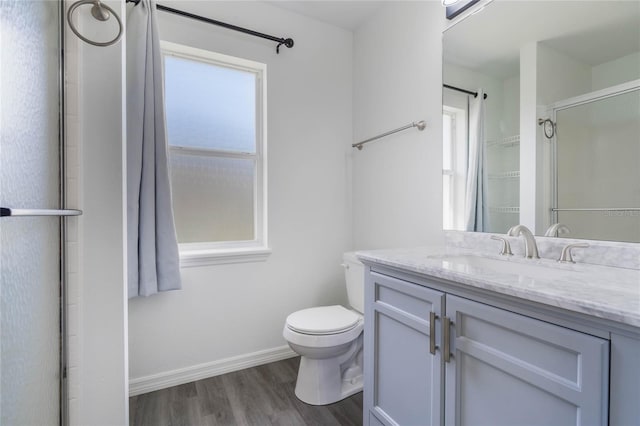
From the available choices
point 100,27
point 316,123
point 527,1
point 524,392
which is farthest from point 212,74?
point 524,392

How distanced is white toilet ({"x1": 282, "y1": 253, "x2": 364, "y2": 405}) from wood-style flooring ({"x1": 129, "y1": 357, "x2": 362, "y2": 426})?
6cm

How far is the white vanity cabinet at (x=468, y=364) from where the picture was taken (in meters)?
0.68

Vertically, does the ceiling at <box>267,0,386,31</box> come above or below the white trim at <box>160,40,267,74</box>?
above

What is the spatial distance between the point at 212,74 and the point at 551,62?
191cm

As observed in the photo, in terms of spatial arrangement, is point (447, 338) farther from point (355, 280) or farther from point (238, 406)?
point (238, 406)

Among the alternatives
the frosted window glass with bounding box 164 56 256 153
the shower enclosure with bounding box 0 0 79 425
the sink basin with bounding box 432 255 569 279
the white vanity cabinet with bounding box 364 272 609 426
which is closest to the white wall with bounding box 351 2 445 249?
the sink basin with bounding box 432 255 569 279

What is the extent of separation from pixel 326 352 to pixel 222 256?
0.89 meters

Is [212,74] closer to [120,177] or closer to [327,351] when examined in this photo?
[120,177]

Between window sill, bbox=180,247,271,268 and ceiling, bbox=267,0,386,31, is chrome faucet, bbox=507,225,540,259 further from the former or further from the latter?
ceiling, bbox=267,0,386,31

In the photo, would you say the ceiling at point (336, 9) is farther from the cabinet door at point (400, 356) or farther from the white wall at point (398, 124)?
the cabinet door at point (400, 356)

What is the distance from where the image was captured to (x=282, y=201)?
2.20m

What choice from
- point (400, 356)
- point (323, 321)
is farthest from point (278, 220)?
point (400, 356)

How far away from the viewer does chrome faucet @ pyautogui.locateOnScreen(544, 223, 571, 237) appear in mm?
1196

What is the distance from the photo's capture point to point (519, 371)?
2.58ft
